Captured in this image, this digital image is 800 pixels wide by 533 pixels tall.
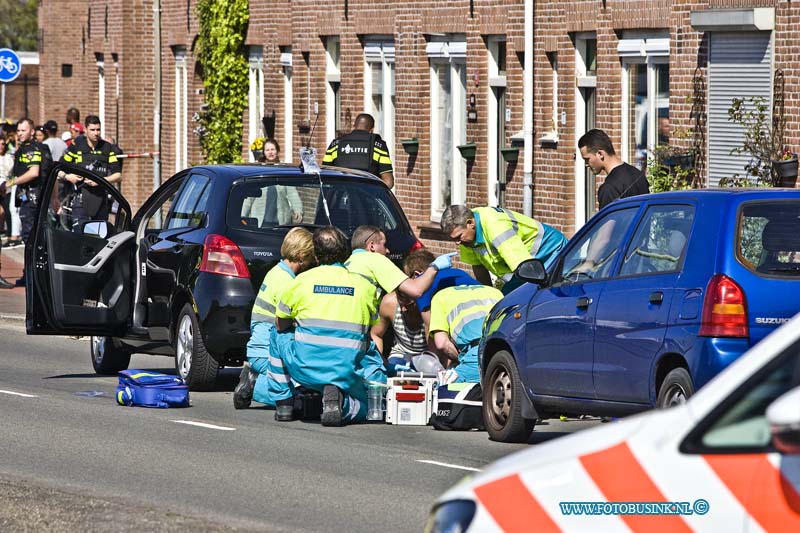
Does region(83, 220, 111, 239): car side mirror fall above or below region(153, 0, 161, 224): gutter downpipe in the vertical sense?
below

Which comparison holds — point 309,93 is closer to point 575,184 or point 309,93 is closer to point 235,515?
point 575,184

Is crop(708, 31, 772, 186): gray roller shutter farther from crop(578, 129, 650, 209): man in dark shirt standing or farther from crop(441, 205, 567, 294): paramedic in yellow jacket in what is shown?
crop(441, 205, 567, 294): paramedic in yellow jacket

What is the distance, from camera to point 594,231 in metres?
9.93

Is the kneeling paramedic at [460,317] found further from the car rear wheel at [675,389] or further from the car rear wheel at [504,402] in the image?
the car rear wheel at [675,389]

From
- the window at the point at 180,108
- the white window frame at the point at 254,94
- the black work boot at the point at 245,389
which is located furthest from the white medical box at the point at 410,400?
the window at the point at 180,108

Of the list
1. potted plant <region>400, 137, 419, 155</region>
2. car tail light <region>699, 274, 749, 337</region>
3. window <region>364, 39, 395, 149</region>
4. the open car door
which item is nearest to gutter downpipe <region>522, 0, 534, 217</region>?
potted plant <region>400, 137, 419, 155</region>

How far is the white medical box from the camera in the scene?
11.6 m

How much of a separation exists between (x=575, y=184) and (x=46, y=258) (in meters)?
7.93

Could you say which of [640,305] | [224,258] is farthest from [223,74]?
[640,305]

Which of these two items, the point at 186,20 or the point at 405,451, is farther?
the point at 186,20

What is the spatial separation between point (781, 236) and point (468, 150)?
1405 cm

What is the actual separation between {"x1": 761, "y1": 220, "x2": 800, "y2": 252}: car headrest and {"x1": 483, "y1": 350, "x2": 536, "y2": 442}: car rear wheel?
7.79 ft

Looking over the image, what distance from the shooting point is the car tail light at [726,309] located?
834 cm

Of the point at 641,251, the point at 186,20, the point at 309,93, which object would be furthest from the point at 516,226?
the point at 186,20
